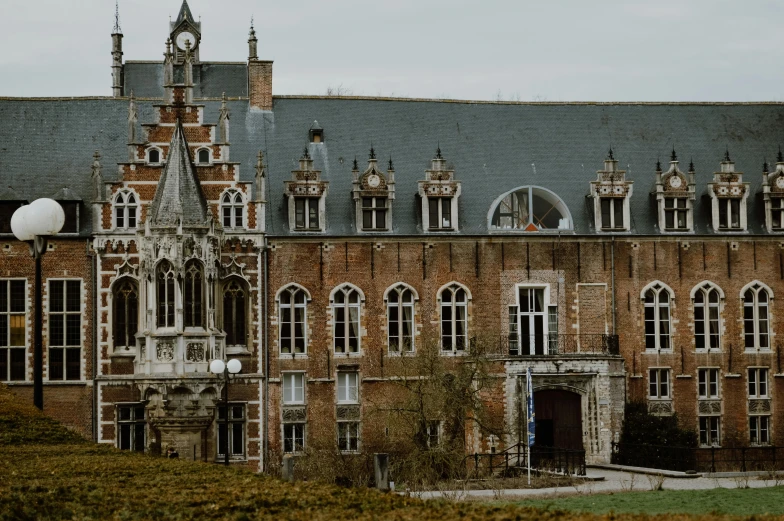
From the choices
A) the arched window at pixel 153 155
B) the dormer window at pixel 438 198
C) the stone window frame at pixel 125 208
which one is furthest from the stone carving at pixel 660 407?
the arched window at pixel 153 155

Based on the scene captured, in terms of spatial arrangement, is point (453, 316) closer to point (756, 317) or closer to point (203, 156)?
point (203, 156)

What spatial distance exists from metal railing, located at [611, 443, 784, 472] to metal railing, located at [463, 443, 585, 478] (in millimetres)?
1748

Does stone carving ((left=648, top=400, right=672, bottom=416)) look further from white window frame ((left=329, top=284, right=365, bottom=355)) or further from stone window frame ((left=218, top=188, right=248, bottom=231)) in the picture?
stone window frame ((left=218, top=188, right=248, bottom=231))

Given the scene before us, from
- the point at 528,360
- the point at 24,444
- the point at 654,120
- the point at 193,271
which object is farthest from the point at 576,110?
the point at 24,444

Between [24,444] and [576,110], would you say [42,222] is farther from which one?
[576,110]

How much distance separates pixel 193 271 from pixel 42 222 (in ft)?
71.1

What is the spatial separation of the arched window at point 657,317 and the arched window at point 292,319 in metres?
11.7

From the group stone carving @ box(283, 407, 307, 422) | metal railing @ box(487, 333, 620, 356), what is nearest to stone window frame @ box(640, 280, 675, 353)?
metal railing @ box(487, 333, 620, 356)

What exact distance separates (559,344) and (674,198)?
6.61 metres

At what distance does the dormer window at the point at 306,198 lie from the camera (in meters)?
48.3

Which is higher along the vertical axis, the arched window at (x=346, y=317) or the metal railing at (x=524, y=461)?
the arched window at (x=346, y=317)

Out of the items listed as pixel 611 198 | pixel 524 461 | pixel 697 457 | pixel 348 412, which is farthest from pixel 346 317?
pixel 697 457

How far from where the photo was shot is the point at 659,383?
49406 millimetres

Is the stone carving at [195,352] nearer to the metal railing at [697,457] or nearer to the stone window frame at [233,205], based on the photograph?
the stone window frame at [233,205]
